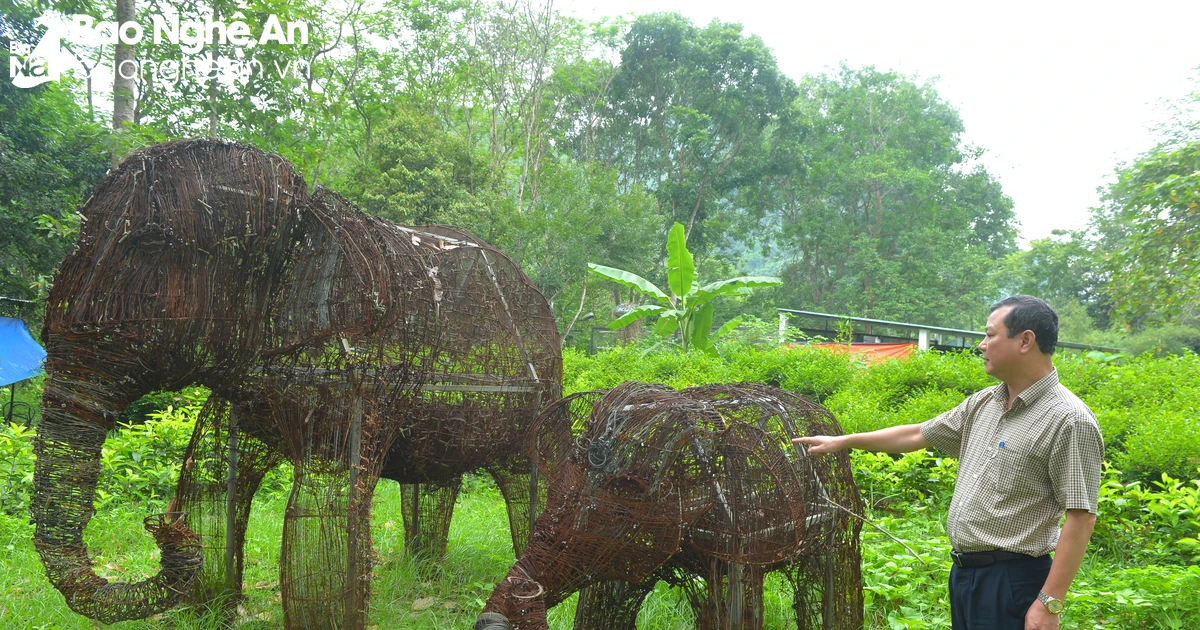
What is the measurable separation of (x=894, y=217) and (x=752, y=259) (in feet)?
62.6

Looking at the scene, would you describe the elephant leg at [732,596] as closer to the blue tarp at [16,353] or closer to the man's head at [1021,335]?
the man's head at [1021,335]

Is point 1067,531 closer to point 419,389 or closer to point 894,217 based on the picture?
point 419,389

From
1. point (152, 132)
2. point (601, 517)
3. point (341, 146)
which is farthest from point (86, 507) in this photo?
point (341, 146)

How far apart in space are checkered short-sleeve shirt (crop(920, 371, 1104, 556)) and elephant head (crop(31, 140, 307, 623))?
2858mm

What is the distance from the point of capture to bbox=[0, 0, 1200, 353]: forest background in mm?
9531

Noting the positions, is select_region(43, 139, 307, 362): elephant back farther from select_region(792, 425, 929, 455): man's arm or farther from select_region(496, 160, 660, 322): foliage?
select_region(496, 160, 660, 322): foliage

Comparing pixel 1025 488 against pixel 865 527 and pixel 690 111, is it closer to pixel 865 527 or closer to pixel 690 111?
pixel 865 527

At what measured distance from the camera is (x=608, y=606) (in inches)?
142

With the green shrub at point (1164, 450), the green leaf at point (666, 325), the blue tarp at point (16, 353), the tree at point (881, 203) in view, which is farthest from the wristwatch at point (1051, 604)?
the tree at point (881, 203)

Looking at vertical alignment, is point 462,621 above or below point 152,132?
below

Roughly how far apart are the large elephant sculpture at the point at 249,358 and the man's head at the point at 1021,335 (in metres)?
2.33

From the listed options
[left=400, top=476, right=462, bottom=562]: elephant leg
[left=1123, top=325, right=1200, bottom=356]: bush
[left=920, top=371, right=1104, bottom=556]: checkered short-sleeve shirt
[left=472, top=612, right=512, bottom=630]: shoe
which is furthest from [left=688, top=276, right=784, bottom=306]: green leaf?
[left=1123, top=325, right=1200, bottom=356]: bush

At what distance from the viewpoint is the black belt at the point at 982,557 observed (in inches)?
104

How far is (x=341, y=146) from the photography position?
19.9 meters
